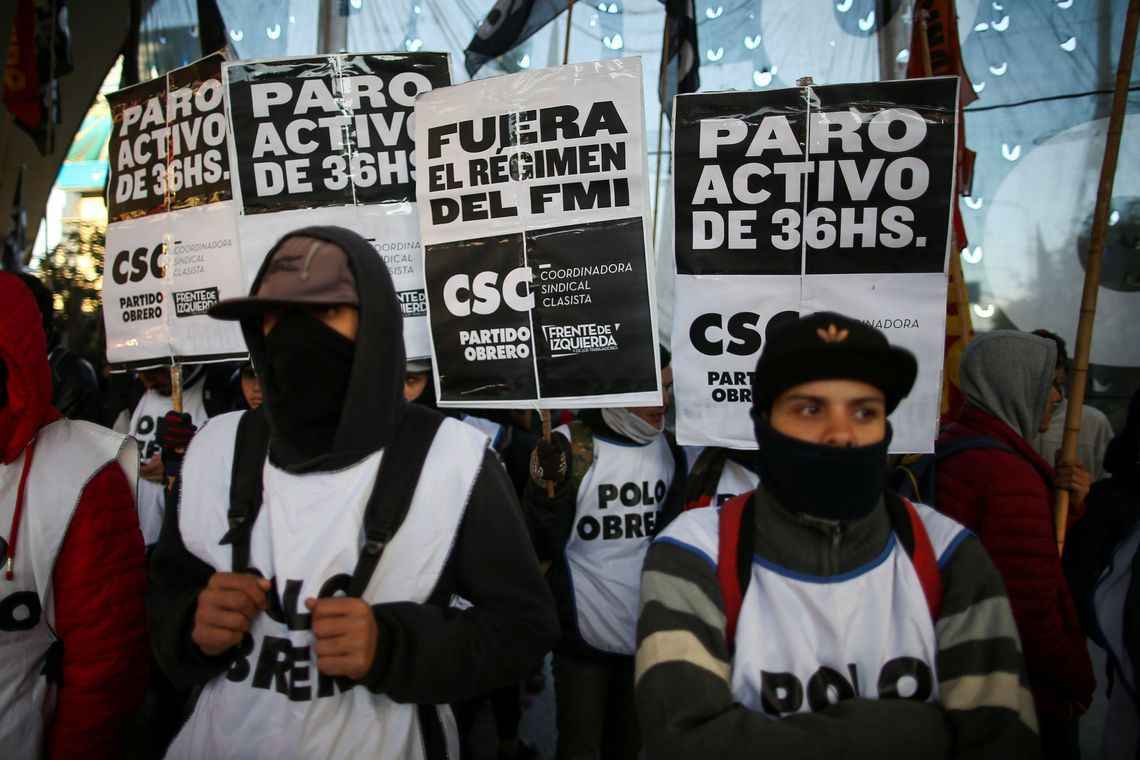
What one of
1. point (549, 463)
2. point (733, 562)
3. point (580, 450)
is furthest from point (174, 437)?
point (733, 562)

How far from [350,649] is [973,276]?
6.84 meters

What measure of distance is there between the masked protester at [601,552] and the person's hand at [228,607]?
5.51 feet

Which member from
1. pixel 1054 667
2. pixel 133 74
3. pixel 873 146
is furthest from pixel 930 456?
pixel 133 74

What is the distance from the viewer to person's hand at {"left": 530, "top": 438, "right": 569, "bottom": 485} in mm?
3092

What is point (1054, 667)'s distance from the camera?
2295 mm

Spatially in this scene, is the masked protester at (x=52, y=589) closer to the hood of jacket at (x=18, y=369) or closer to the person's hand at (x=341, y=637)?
the hood of jacket at (x=18, y=369)

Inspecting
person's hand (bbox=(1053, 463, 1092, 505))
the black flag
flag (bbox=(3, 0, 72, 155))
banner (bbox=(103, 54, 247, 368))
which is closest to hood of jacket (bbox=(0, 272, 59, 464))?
banner (bbox=(103, 54, 247, 368))

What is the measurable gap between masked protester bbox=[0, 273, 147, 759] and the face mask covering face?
1.98 m

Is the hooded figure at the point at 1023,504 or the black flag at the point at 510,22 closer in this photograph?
the hooded figure at the point at 1023,504

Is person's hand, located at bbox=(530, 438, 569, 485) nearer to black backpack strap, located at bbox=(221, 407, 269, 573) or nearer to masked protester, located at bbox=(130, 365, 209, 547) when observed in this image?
black backpack strap, located at bbox=(221, 407, 269, 573)

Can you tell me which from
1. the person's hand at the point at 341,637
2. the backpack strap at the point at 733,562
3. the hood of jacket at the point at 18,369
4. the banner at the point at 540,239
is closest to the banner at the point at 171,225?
the banner at the point at 540,239

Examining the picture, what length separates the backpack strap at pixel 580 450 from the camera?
338 centimetres

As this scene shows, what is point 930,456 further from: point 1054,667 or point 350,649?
point 350,649

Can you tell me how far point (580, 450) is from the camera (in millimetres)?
3447
